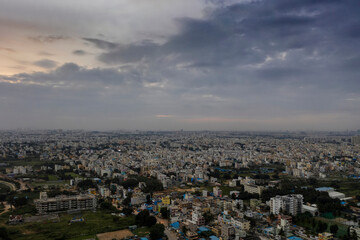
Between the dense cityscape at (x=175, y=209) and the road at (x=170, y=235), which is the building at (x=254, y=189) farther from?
the road at (x=170, y=235)

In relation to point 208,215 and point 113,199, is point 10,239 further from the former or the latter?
point 208,215

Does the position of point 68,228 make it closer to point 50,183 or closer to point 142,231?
point 142,231

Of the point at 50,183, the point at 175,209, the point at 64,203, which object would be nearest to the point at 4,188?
the point at 50,183

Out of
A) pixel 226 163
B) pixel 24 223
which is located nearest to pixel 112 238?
pixel 24 223

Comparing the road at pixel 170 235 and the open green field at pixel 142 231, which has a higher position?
the open green field at pixel 142 231

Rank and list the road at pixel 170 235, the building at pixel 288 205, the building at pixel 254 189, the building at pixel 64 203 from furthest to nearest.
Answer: the building at pixel 254 189 < the building at pixel 64 203 < the building at pixel 288 205 < the road at pixel 170 235

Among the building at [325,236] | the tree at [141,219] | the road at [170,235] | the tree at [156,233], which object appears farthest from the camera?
the tree at [141,219]

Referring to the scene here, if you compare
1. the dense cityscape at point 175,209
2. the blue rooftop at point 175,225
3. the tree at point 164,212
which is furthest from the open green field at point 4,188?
the blue rooftop at point 175,225
